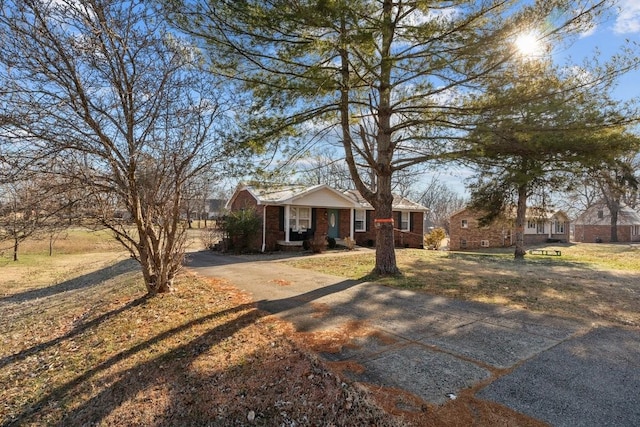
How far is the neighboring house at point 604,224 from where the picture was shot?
40125 mm

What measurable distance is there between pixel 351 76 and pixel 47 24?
5.50 metres

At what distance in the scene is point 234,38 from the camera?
24.1 ft

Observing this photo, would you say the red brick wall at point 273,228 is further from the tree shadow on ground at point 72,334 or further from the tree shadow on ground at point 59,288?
the tree shadow on ground at point 72,334

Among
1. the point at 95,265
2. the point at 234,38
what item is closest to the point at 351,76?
the point at 234,38

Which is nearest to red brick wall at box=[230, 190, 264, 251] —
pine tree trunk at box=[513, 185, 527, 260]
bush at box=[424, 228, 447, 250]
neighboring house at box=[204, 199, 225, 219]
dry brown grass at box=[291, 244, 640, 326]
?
neighboring house at box=[204, 199, 225, 219]

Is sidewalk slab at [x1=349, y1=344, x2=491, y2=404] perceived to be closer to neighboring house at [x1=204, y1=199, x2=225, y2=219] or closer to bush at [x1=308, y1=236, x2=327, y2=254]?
neighboring house at [x1=204, y1=199, x2=225, y2=219]

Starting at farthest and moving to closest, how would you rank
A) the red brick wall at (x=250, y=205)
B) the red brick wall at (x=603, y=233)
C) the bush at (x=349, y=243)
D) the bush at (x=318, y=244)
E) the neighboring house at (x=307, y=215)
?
the red brick wall at (x=603, y=233) → the bush at (x=349, y=243) → the neighboring house at (x=307, y=215) → the red brick wall at (x=250, y=205) → the bush at (x=318, y=244)

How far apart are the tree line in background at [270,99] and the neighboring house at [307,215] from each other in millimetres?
7554

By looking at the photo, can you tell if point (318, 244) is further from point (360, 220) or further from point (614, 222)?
point (614, 222)

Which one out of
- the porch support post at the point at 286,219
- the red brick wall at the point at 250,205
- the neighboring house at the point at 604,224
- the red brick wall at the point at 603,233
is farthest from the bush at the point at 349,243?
the red brick wall at the point at 603,233

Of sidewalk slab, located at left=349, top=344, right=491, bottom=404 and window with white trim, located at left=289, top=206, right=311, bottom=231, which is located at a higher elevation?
window with white trim, located at left=289, top=206, right=311, bottom=231

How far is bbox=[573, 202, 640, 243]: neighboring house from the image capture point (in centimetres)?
4012

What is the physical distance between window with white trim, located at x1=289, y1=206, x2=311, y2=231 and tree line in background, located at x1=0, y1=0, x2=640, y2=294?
9.14 metres

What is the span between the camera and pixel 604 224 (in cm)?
4056
